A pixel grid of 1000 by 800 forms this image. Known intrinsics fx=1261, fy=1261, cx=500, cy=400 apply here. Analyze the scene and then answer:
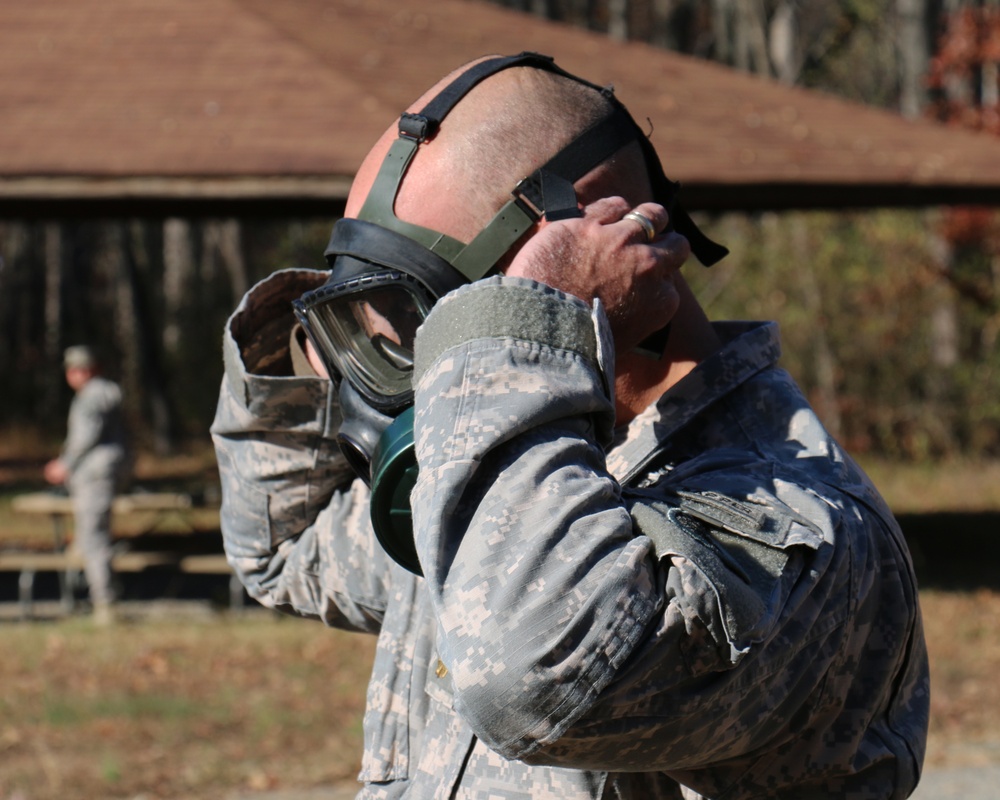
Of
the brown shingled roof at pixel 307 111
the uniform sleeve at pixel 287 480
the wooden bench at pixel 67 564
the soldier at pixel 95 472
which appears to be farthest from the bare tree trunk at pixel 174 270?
the uniform sleeve at pixel 287 480

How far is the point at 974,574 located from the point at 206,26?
711cm

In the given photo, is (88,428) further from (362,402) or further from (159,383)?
(159,383)

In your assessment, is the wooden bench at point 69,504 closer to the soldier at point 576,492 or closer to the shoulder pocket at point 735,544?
the soldier at point 576,492

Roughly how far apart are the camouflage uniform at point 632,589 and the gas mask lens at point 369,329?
178 millimetres

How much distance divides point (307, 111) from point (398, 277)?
21.4ft

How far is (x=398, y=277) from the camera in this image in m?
1.60

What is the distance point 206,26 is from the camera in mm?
8992

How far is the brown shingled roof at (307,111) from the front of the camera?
7.53 meters

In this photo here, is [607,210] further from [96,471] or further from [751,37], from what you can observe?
[751,37]

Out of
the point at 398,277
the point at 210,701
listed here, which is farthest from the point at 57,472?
the point at 398,277

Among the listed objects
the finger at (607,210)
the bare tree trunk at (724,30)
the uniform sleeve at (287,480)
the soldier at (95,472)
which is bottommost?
the bare tree trunk at (724,30)

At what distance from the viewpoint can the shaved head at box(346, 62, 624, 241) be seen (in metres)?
1.62

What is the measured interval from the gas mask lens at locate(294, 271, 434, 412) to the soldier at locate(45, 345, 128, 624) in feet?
25.3

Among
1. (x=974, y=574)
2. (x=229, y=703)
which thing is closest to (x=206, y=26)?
(x=229, y=703)
